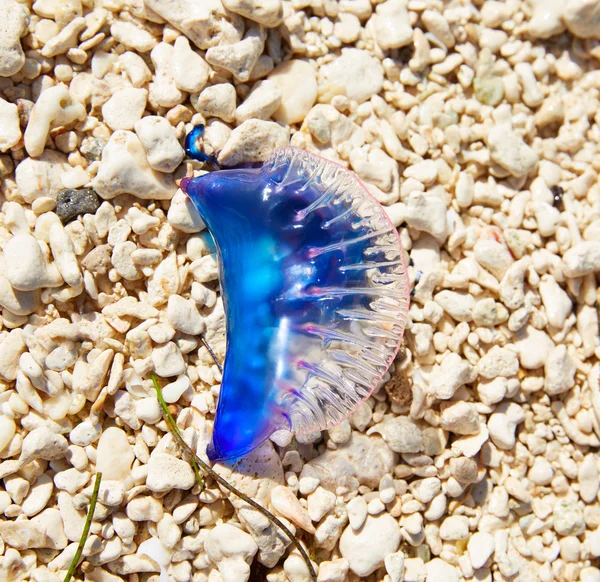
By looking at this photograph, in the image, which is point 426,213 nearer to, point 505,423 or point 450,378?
point 450,378

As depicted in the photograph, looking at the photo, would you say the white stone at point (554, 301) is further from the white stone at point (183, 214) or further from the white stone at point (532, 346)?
the white stone at point (183, 214)

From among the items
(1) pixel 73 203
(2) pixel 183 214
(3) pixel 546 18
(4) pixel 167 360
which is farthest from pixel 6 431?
(3) pixel 546 18

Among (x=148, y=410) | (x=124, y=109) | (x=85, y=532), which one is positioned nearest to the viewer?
(x=85, y=532)

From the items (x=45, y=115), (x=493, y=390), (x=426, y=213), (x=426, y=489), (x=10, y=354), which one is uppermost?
(x=45, y=115)

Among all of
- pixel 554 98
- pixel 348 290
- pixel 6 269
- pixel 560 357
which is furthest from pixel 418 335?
pixel 6 269

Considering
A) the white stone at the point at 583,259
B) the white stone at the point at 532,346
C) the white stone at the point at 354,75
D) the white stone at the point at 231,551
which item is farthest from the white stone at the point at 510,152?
the white stone at the point at 231,551

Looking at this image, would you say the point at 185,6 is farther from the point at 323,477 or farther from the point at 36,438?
the point at 323,477
